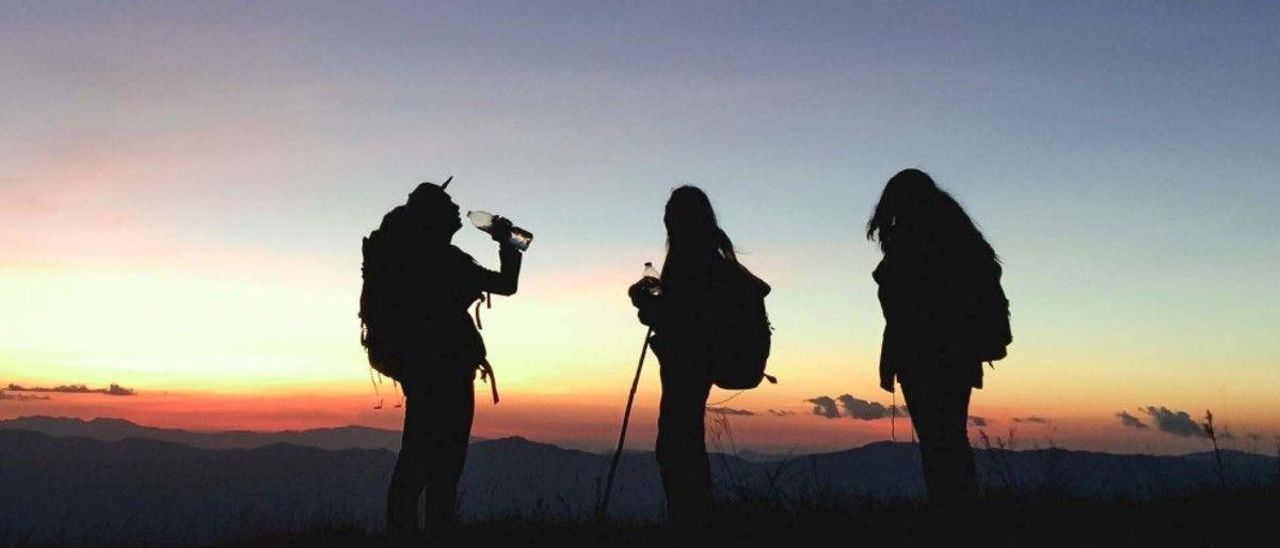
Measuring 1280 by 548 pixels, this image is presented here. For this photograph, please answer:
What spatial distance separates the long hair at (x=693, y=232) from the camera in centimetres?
571

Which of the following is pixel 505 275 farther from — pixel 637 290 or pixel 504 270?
pixel 637 290

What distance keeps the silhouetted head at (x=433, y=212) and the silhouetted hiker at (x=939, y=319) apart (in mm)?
2504

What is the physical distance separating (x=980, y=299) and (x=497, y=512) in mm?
3868

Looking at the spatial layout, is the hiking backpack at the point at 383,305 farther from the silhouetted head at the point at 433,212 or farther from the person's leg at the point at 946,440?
the person's leg at the point at 946,440

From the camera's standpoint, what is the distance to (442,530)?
18.0 feet

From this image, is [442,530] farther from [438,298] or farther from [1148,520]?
[1148,520]

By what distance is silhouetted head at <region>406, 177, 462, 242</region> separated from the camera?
565cm

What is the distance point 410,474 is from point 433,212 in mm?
1491

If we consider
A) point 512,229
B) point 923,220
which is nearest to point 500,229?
point 512,229

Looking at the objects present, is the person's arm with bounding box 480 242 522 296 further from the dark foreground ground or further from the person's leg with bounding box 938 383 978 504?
the person's leg with bounding box 938 383 978 504

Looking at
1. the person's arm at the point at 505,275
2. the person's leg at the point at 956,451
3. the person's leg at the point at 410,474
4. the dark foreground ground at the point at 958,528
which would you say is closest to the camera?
the dark foreground ground at the point at 958,528

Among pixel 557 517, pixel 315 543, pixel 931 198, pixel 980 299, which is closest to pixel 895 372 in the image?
pixel 980 299

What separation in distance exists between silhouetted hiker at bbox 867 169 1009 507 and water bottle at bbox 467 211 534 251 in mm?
2258

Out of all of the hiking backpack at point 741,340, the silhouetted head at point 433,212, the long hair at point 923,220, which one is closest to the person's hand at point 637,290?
the hiking backpack at point 741,340
